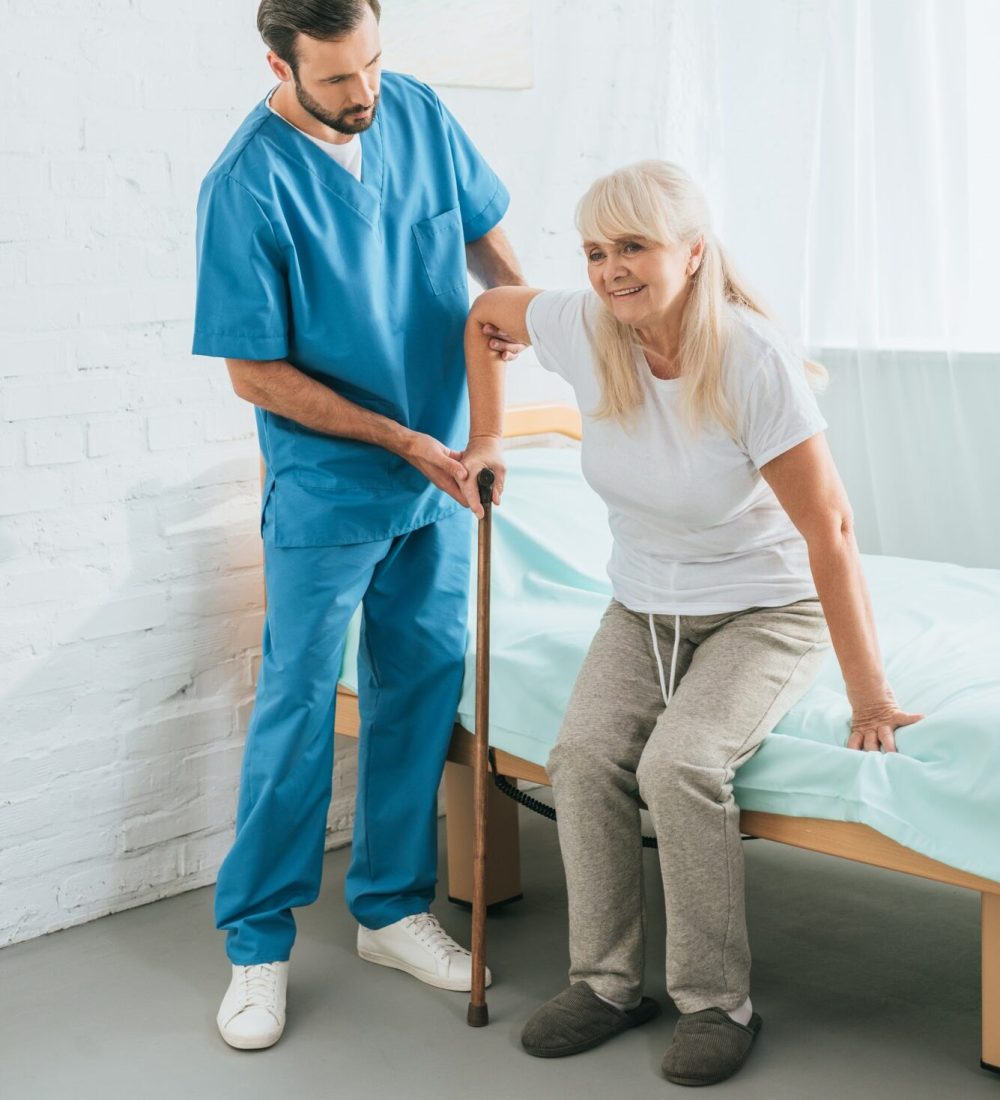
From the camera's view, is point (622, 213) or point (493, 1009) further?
point (493, 1009)

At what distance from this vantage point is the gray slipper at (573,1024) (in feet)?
6.49

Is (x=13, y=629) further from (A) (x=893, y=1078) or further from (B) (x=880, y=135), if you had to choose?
(B) (x=880, y=135)

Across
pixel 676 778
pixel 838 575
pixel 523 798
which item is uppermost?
pixel 838 575

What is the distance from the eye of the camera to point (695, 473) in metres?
1.96

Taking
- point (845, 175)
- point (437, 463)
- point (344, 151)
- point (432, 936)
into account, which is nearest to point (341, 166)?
point (344, 151)

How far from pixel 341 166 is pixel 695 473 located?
0.66 meters

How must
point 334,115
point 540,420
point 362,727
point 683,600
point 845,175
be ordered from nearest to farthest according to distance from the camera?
1. point 334,115
2. point 683,600
3. point 362,727
4. point 540,420
5. point 845,175

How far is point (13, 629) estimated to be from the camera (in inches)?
93.2

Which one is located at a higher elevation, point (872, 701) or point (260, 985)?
point (872, 701)

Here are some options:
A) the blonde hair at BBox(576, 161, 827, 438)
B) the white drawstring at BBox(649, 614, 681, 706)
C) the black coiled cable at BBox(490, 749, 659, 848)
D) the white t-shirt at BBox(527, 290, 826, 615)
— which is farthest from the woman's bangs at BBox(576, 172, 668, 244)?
the black coiled cable at BBox(490, 749, 659, 848)

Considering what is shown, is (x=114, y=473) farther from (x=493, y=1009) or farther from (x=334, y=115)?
(x=493, y=1009)

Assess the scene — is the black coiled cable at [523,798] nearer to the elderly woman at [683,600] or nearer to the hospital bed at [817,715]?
the hospital bed at [817,715]

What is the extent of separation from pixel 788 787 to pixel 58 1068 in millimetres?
1078

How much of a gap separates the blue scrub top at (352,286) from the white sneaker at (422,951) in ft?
2.05
